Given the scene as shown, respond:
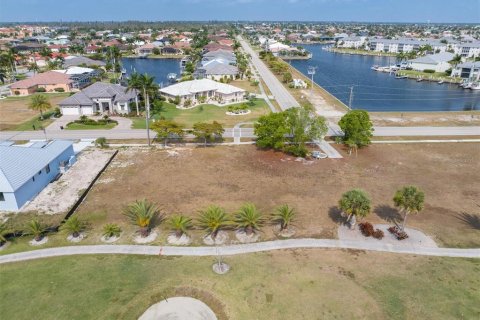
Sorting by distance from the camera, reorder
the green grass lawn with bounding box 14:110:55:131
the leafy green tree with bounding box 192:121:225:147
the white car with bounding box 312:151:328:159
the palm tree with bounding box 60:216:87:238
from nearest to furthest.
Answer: the palm tree with bounding box 60:216:87:238 < the white car with bounding box 312:151:328:159 < the leafy green tree with bounding box 192:121:225:147 < the green grass lawn with bounding box 14:110:55:131

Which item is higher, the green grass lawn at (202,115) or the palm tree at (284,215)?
the green grass lawn at (202,115)

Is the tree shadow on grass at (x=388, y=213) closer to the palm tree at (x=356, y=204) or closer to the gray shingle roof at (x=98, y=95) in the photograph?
the palm tree at (x=356, y=204)

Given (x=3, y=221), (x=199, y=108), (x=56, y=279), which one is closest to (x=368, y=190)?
(x=56, y=279)

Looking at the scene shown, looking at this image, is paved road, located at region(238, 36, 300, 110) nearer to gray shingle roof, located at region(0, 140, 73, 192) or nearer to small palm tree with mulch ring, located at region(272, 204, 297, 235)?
small palm tree with mulch ring, located at region(272, 204, 297, 235)

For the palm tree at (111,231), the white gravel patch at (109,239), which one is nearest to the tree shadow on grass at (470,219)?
the palm tree at (111,231)

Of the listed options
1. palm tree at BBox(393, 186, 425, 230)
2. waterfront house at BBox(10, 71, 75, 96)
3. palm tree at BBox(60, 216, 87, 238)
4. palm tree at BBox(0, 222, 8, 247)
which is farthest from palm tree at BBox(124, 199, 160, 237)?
waterfront house at BBox(10, 71, 75, 96)

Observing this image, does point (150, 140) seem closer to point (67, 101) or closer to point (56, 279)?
point (67, 101)

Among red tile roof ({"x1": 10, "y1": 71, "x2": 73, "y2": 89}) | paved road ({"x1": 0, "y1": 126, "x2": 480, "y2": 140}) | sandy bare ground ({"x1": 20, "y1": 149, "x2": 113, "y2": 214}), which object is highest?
red tile roof ({"x1": 10, "y1": 71, "x2": 73, "y2": 89})
